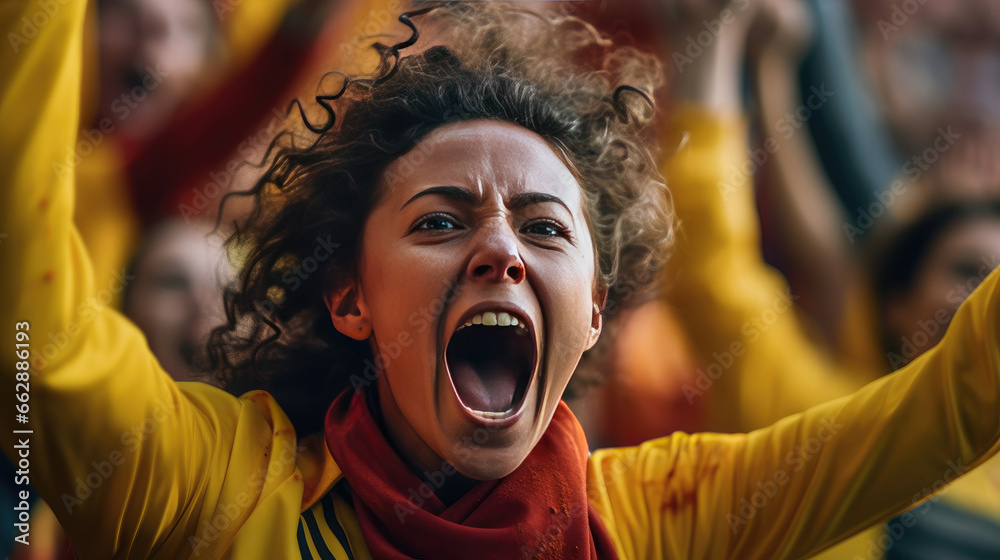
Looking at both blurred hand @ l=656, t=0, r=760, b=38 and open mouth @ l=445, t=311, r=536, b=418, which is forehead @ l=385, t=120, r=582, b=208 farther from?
blurred hand @ l=656, t=0, r=760, b=38

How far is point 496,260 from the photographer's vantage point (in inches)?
42.4

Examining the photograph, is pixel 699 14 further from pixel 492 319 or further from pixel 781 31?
pixel 492 319

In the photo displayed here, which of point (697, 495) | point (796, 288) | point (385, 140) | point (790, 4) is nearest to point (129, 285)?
point (385, 140)

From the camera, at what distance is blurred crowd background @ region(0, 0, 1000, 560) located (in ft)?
5.57

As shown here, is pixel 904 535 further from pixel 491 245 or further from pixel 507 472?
pixel 491 245

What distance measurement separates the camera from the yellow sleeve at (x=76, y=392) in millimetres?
913

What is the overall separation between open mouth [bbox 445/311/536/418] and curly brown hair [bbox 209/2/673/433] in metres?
0.18

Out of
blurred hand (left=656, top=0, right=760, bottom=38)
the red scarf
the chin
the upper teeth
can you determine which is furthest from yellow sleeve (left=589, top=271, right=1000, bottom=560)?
blurred hand (left=656, top=0, right=760, bottom=38)

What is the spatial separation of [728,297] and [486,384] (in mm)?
765

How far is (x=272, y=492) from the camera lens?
111 centimetres

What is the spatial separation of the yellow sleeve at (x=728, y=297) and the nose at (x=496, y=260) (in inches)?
27.0

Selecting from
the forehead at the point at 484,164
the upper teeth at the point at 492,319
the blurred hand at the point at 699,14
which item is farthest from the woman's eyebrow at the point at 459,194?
the blurred hand at the point at 699,14

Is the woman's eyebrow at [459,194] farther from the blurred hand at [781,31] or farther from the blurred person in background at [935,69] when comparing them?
the blurred person in background at [935,69]

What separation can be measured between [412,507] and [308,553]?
0.46 feet
